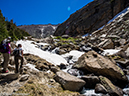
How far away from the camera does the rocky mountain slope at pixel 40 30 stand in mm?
92431

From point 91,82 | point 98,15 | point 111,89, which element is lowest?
point 111,89

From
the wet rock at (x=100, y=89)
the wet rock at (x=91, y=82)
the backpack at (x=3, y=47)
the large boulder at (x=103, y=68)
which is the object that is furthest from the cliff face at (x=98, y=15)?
the backpack at (x=3, y=47)

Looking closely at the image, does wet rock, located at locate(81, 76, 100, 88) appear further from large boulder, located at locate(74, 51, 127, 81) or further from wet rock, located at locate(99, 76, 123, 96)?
large boulder, located at locate(74, 51, 127, 81)

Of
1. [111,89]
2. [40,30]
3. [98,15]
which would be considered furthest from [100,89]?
[40,30]

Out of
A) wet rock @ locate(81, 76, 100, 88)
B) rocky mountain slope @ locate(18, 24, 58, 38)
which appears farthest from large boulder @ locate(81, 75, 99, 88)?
rocky mountain slope @ locate(18, 24, 58, 38)

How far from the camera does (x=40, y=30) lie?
9562 centimetres

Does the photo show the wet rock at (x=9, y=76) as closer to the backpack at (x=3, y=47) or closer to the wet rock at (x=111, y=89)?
the backpack at (x=3, y=47)

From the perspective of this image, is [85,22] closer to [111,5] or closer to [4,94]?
[111,5]

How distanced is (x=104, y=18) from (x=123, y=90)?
3175 cm

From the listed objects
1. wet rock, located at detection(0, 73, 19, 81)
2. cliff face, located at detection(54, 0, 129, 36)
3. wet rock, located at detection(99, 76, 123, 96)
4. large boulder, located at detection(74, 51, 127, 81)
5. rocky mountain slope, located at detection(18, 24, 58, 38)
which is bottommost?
wet rock, located at detection(99, 76, 123, 96)

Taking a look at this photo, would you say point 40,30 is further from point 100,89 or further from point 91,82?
point 100,89

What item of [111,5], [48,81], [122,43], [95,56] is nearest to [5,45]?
[48,81]

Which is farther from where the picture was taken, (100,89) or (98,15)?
(98,15)

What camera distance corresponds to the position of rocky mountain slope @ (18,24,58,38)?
3639 inches
